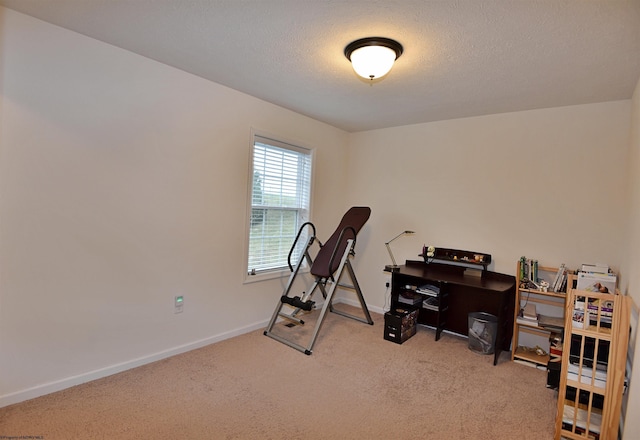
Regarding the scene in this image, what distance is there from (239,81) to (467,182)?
2.60m

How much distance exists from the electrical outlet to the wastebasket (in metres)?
2.76

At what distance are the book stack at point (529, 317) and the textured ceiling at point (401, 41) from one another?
1.93 meters

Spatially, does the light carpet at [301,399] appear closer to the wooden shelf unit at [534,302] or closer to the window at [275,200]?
the wooden shelf unit at [534,302]

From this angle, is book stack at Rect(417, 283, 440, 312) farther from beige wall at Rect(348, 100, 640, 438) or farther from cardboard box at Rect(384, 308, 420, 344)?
beige wall at Rect(348, 100, 640, 438)

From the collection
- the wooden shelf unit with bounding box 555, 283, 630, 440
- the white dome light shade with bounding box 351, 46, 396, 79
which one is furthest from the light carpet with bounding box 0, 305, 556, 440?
the white dome light shade with bounding box 351, 46, 396, 79

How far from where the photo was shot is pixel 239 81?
115 inches

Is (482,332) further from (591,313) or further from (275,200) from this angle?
(275,200)

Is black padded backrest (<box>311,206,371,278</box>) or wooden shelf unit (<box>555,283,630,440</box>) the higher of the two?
black padded backrest (<box>311,206,371,278</box>)

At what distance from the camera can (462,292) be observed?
12.1ft

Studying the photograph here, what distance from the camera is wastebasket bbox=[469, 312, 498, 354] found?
3.15 m

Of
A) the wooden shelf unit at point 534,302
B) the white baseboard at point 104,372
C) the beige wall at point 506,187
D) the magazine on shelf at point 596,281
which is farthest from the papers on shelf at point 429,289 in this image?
the white baseboard at point 104,372

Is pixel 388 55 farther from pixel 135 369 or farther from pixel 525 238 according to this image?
pixel 135 369

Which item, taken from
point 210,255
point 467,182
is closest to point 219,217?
point 210,255

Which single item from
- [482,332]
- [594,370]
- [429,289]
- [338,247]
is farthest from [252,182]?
[594,370]
